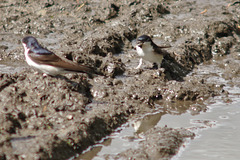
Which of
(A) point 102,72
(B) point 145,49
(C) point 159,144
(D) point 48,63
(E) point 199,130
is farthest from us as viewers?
(B) point 145,49

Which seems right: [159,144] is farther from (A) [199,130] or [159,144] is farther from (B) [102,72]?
(B) [102,72]

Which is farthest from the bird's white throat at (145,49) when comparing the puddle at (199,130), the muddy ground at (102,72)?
the puddle at (199,130)

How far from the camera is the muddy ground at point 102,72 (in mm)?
4510

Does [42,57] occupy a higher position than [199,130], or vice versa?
[42,57]

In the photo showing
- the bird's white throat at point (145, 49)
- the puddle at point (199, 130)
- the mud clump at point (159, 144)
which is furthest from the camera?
the bird's white throat at point (145, 49)

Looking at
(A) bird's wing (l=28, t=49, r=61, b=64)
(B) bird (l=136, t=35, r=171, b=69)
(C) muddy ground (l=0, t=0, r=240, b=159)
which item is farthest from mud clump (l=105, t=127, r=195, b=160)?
(B) bird (l=136, t=35, r=171, b=69)

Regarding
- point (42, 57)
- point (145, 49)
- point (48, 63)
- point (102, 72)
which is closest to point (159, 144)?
point (48, 63)

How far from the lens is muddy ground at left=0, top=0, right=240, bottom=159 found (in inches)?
178

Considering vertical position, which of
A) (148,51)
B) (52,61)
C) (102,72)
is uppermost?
(52,61)

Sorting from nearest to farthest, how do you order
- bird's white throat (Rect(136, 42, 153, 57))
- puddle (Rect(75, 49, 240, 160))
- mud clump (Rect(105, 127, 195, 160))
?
1. mud clump (Rect(105, 127, 195, 160))
2. puddle (Rect(75, 49, 240, 160))
3. bird's white throat (Rect(136, 42, 153, 57))

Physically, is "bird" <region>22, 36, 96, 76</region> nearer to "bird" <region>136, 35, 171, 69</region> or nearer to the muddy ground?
the muddy ground

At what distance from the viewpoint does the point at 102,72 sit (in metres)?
6.94

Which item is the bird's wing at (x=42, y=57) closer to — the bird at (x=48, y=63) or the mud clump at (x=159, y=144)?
the bird at (x=48, y=63)

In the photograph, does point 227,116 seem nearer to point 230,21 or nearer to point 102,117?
point 102,117
